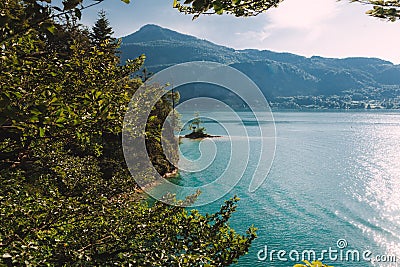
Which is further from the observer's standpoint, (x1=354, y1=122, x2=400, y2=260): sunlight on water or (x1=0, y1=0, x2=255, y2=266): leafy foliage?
(x1=354, y1=122, x2=400, y2=260): sunlight on water

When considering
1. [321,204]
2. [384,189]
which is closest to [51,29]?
[321,204]

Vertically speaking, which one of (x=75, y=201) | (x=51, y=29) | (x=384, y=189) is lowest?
(x=384, y=189)

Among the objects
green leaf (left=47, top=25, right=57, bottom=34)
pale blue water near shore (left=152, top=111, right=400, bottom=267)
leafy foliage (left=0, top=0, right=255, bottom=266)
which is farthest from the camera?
pale blue water near shore (left=152, top=111, right=400, bottom=267)

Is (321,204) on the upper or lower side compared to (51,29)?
lower

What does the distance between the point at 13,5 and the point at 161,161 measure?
33.4 metres

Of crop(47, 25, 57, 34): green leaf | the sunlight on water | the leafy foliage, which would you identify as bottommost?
the sunlight on water

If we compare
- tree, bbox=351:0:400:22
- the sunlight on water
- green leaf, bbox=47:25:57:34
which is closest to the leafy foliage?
green leaf, bbox=47:25:57:34

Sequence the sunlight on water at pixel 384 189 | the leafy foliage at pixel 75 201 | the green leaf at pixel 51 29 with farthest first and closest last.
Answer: the sunlight on water at pixel 384 189, the leafy foliage at pixel 75 201, the green leaf at pixel 51 29

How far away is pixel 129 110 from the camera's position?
377 centimetres

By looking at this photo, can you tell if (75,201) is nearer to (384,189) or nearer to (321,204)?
(321,204)

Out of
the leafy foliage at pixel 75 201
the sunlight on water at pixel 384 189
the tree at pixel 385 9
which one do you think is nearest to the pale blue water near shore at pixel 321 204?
the sunlight on water at pixel 384 189

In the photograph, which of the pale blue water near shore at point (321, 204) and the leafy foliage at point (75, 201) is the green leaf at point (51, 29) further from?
the pale blue water near shore at point (321, 204)

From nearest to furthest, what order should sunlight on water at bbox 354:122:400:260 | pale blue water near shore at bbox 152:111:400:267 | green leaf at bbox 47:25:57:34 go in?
green leaf at bbox 47:25:57:34, pale blue water near shore at bbox 152:111:400:267, sunlight on water at bbox 354:122:400:260

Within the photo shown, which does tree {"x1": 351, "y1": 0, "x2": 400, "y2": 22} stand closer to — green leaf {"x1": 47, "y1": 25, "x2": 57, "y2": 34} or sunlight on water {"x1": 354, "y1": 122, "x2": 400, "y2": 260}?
green leaf {"x1": 47, "y1": 25, "x2": 57, "y2": 34}
